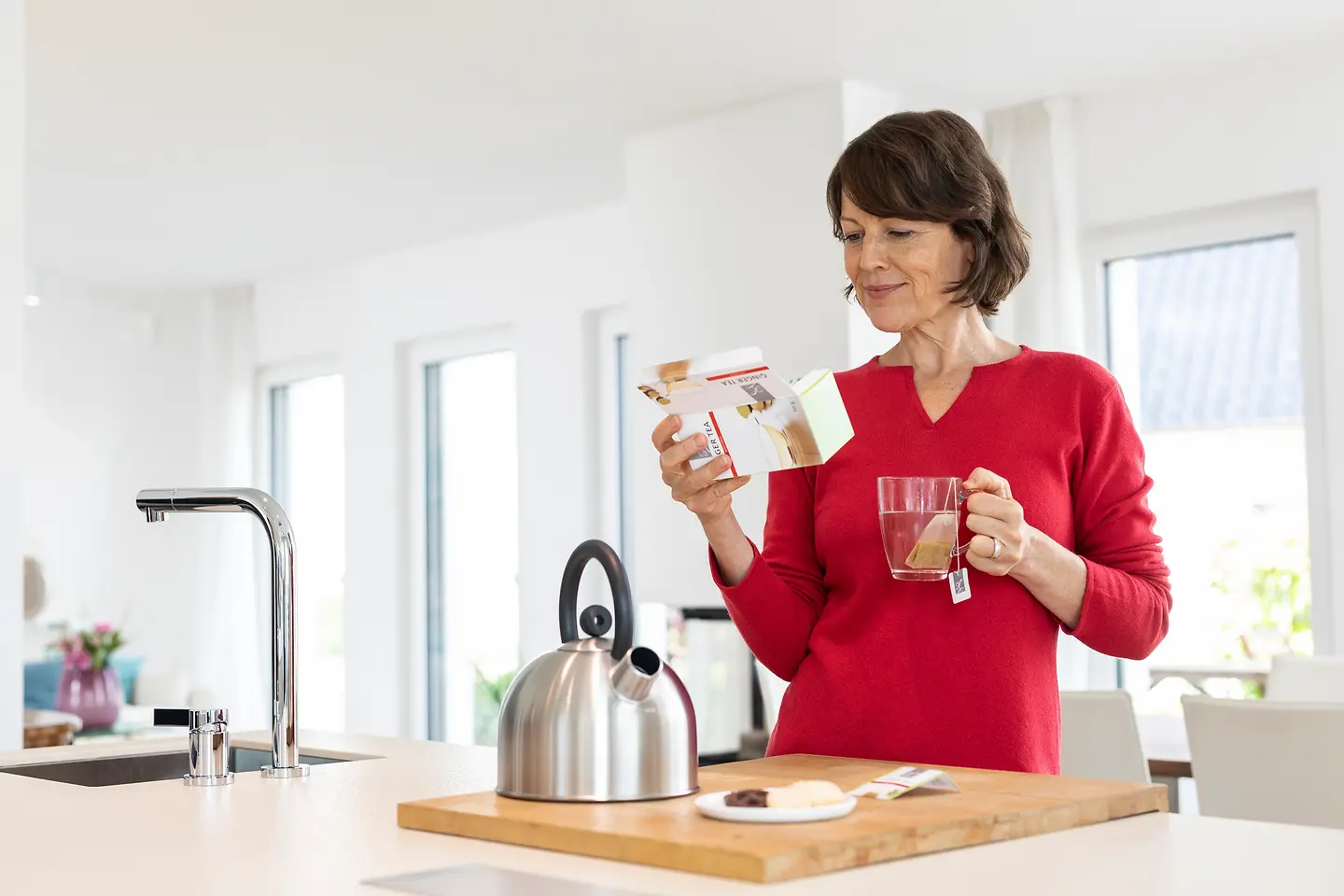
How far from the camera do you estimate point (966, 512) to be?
1.68 metres

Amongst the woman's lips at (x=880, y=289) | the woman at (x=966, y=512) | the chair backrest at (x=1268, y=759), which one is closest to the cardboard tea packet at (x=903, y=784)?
the woman at (x=966, y=512)

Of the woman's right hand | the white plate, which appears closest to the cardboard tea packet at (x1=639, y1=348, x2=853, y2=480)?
the woman's right hand

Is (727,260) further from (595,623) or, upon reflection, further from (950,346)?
(595,623)

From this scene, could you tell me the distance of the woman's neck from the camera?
68.1 inches

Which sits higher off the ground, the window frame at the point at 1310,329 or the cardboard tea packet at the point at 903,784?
the window frame at the point at 1310,329

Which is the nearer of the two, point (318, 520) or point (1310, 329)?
point (1310, 329)

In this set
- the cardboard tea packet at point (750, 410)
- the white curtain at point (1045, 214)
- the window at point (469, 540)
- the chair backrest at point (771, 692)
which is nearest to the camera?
the cardboard tea packet at point (750, 410)

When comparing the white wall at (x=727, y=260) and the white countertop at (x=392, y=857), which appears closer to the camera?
the white countertop at (x=392, y=857)

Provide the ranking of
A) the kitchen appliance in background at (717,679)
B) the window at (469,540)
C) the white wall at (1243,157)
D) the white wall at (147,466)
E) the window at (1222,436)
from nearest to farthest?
1. the white wall at (1243,157)
2. the window at (1222,436)
3. the kitchen appliance in background at (717,679)
4. the window at (469,540)
5. the white wall at (147,466)

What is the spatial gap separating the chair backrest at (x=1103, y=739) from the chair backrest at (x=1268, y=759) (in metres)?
0.18

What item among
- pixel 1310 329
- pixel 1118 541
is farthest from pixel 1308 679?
pixel 1118 541

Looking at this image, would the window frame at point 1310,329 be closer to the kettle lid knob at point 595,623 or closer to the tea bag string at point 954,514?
the tea bag string at point 954,514

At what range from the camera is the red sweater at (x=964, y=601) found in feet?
5.17

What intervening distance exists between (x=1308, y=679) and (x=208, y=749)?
266 centimetres
